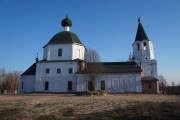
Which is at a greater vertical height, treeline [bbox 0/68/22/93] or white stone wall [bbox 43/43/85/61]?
white stone wall [bbox 43/43/85/61]

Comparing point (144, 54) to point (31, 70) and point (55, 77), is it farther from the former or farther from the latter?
point (31, 70)

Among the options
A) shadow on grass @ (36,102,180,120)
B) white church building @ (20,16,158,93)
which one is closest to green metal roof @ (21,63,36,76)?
white church building @ (20,16,158,93)

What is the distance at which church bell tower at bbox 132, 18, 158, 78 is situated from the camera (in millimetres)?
43406

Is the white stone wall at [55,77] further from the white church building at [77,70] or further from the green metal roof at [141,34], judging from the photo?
the green metal roof at [141,34]

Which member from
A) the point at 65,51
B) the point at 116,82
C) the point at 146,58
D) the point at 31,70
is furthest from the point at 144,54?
the point at 31,70

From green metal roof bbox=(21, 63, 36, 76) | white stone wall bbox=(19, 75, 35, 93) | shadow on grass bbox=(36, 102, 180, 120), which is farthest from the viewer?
green metal roof bbox=(21, 63, 36, 76)

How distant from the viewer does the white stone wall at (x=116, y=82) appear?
39.2 meters

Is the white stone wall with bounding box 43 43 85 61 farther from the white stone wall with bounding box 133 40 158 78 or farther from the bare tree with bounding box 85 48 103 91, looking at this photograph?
the white stone wall with bounding box 133 40 158 78

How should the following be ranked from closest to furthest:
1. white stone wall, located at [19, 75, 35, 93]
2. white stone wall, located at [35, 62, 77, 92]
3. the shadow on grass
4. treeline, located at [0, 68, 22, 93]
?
the shadow on grass → white stone wall, located at [35, 62, 77, 92] → white stone wall, located at [19, 75, 35, 93] → treeline, located at [0, 68, 22, 93]

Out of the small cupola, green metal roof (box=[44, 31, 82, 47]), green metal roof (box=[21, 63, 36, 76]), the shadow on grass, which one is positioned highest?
the small cupola

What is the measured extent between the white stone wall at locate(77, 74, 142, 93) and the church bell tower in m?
4.59

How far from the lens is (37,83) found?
41.1 metres

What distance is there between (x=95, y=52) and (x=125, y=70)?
7.86 meters

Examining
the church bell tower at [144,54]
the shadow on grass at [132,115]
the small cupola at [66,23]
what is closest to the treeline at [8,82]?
the small cupola at [66,23]
